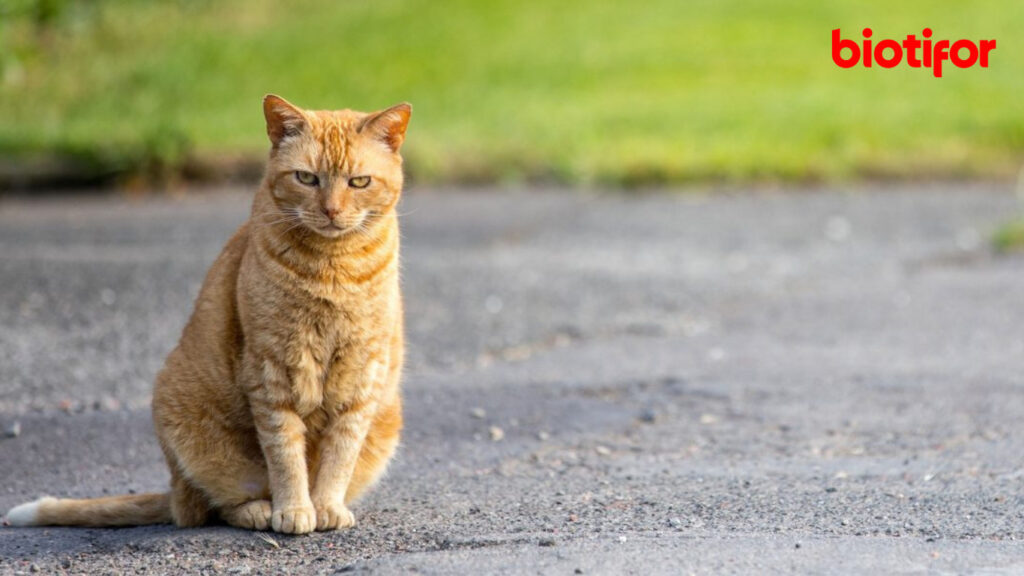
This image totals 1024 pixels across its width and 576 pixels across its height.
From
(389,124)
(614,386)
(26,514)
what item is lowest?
(614,386)

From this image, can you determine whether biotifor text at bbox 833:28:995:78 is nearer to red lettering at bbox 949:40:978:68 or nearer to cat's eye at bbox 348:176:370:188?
A: red lettering at bbox 949:40:978:68

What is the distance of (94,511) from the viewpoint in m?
4.05

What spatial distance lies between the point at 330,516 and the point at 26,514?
36.9 inches

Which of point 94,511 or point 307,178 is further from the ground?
point 307,178

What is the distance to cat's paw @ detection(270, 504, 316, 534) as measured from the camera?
3.82 m

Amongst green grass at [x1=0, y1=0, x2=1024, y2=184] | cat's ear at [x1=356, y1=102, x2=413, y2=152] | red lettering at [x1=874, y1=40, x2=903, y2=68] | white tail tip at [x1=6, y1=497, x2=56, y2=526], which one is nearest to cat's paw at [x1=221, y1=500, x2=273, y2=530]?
white tail tip at [x1=6, y1=497, x2=56, y2=526]

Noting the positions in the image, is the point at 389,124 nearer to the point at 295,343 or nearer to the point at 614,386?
the point at 295,343

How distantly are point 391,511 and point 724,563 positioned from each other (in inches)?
45.1

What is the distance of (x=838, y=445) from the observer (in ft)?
16.4

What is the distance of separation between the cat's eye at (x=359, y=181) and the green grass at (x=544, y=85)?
5096 millimetres

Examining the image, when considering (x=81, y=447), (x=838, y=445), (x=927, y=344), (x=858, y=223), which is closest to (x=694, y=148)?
(x=858, y=223)

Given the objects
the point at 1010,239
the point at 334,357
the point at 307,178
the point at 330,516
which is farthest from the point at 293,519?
the point at 1010,239

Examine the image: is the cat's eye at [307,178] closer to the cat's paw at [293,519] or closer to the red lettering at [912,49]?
the cat's paw at [293,519]

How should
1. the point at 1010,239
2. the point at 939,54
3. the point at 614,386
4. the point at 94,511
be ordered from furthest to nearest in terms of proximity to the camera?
1. the point at 939,54
2. the point at 1010,239
3. the point at 614,386
4. the point at 94,511
